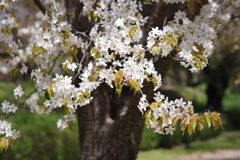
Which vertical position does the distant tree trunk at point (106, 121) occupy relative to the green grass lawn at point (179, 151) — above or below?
above

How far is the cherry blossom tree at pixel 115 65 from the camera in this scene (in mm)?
2383

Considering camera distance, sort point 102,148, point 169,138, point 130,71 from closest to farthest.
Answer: point 130,71, point 102,148, point 169,138

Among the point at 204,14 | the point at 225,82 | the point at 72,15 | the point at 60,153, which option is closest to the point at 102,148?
the point at 72,15

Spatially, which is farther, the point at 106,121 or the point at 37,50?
the point at 106,121

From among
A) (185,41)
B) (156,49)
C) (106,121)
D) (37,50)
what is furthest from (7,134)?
(185,41)

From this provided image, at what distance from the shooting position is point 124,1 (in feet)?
9.56

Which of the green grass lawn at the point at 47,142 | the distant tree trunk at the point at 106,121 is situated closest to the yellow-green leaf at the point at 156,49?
the distant tree trunk at the point at 106,121

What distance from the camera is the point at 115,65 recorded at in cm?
251

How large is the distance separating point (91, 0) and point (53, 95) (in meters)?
1.07

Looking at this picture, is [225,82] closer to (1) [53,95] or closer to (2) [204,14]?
(2) [204,14]

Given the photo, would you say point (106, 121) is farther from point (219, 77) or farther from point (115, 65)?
point (219, 77)

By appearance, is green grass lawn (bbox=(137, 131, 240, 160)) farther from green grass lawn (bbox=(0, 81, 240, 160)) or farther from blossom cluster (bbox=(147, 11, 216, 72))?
blossom cluster (bbox=(147, 11, 216, 72))

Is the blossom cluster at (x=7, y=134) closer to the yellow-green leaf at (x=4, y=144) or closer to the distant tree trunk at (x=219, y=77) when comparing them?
the yellow-green leaf at (x=4, y=144)

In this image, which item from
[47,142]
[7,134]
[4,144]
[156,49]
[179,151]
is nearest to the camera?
[156,49]
